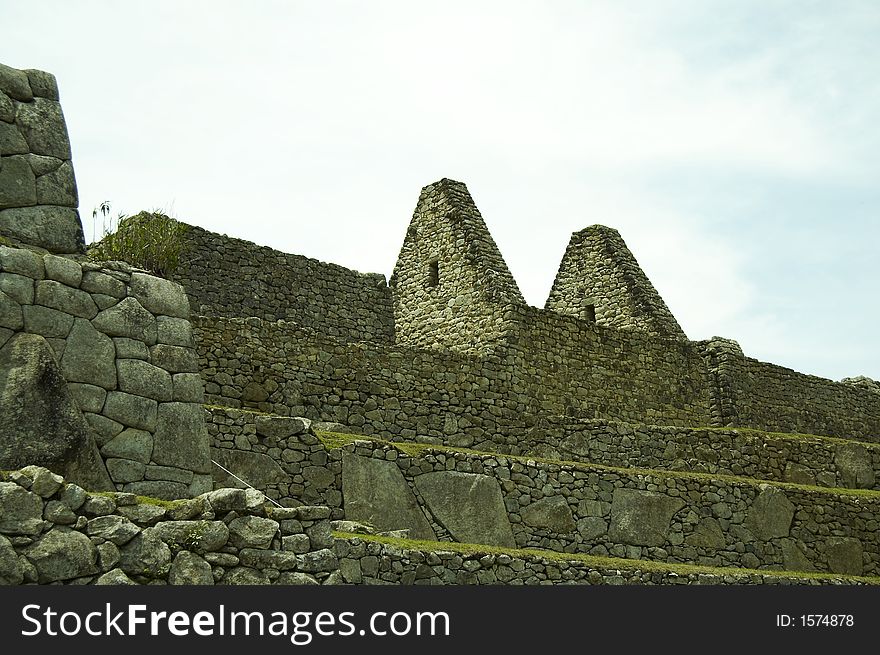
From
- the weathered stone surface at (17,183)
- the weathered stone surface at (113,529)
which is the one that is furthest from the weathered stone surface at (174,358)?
the weathered stone surface at (113,529)

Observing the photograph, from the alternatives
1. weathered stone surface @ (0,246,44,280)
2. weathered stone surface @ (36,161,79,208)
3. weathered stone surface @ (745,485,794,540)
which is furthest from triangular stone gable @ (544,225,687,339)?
weathered stone surface @ (0,246,44,280)

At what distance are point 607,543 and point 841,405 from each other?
42.2 ft

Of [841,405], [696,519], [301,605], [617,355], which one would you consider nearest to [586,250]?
[617,355]

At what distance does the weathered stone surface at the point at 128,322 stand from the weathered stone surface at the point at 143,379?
0.95 ft

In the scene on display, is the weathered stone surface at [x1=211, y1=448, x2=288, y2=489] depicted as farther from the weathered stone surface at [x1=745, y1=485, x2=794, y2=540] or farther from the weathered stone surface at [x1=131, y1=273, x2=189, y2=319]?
the weathered stone surface at [x1=745, y1=485, x2=794, y2=540]

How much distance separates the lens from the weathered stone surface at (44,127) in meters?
12.4

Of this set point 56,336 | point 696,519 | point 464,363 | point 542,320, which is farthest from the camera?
point 542,320

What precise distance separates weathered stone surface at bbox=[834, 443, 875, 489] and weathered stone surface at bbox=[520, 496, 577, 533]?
24.6 feet

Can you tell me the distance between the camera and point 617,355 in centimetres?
2286

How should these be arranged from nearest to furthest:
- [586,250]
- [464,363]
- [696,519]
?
[696,519]
[464,363]
[586,250]

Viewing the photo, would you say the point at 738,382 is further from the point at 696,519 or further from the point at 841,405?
the point at 696,519

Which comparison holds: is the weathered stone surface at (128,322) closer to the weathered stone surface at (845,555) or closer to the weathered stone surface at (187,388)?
the weathered stone surface at (187,388)

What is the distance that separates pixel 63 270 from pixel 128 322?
0.82 meters

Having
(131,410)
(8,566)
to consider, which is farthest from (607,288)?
(8,566)
